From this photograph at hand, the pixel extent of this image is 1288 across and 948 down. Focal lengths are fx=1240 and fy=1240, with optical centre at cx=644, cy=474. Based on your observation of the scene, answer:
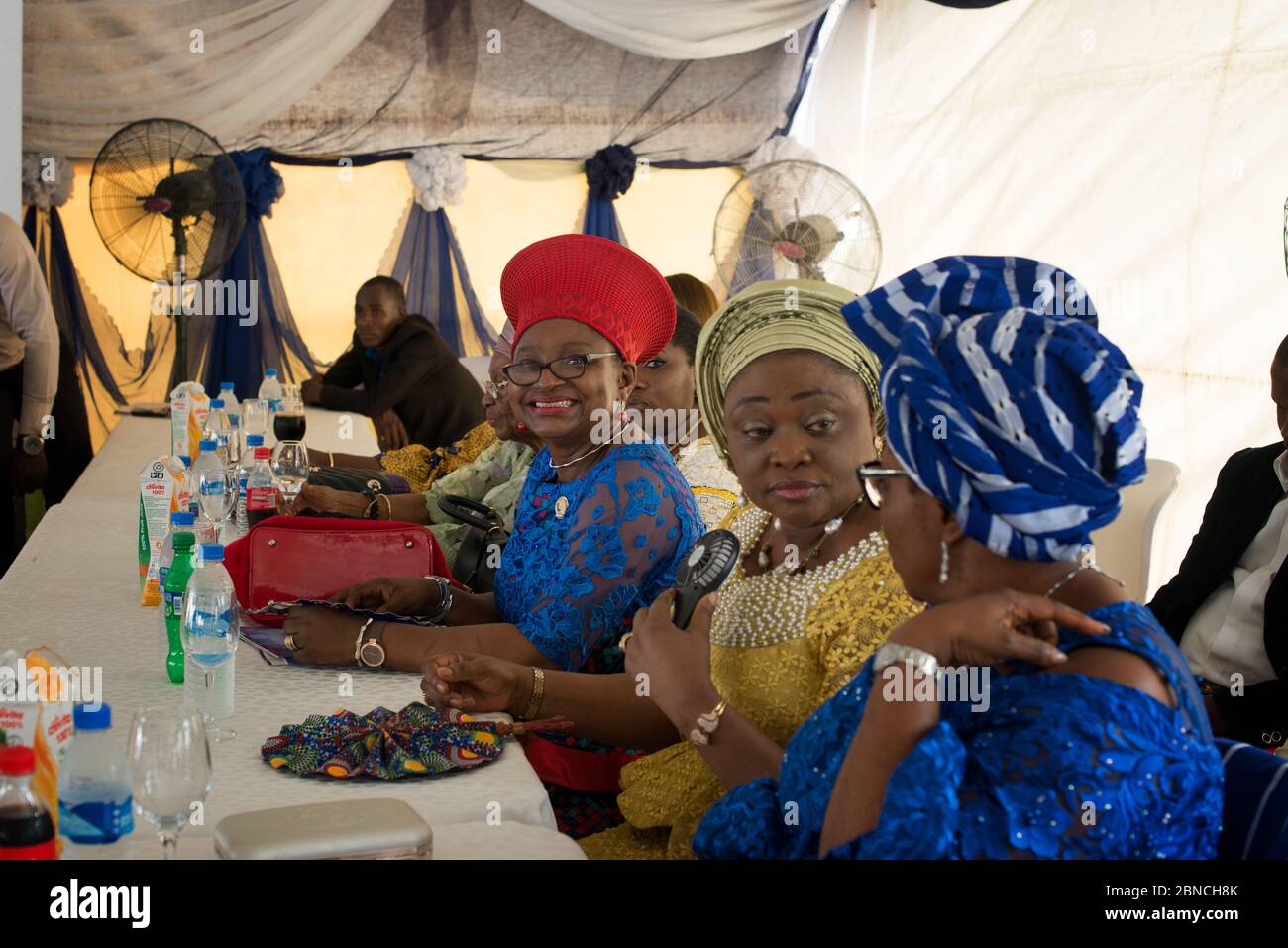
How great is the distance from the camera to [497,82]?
7582mm

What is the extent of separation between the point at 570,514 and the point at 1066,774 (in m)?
1.30

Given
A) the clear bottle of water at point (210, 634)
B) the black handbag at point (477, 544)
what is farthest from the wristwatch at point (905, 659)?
the black handbag at point (477, 544)

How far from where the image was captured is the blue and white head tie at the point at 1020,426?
3.97ft

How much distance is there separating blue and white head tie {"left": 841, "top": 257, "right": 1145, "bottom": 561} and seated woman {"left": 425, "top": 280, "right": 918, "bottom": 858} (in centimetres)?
49

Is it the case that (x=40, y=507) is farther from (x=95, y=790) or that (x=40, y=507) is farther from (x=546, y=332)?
(x=95, y=790)

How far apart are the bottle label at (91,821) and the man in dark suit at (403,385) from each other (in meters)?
4.27

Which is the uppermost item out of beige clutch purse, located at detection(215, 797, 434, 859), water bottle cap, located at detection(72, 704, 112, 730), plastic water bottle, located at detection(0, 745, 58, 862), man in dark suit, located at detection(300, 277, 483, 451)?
man in dark suit, located at detection(300, 277, 483, 451)

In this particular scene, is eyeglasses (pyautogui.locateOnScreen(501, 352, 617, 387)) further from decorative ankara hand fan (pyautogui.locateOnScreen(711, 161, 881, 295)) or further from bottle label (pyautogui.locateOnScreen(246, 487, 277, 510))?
decorative ankara hand fan (pyautogui.locateOnScreen(711, 161, 881, 295))

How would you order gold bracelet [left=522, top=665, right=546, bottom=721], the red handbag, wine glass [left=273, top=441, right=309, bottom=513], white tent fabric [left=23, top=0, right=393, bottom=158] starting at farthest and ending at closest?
white tent fabric [left=23, top=0, right=393, bottom=158] < wine glass [left=273, top=441, right=309, bottom=513] < the red handbag < gold bracelet [left=522, top=665, right=546, bottom=721]

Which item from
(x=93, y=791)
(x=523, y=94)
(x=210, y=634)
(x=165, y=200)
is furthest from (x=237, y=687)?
(x=523, y=94)

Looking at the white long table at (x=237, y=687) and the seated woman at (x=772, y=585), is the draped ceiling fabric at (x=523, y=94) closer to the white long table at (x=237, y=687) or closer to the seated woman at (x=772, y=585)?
the white long table at (x=237, y=687)

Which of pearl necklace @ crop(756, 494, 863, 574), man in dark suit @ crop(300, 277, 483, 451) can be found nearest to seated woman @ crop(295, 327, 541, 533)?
pearl necklace @ crop(756, 494, 863, 574)

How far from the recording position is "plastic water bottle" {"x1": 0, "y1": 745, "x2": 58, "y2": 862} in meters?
1.19
